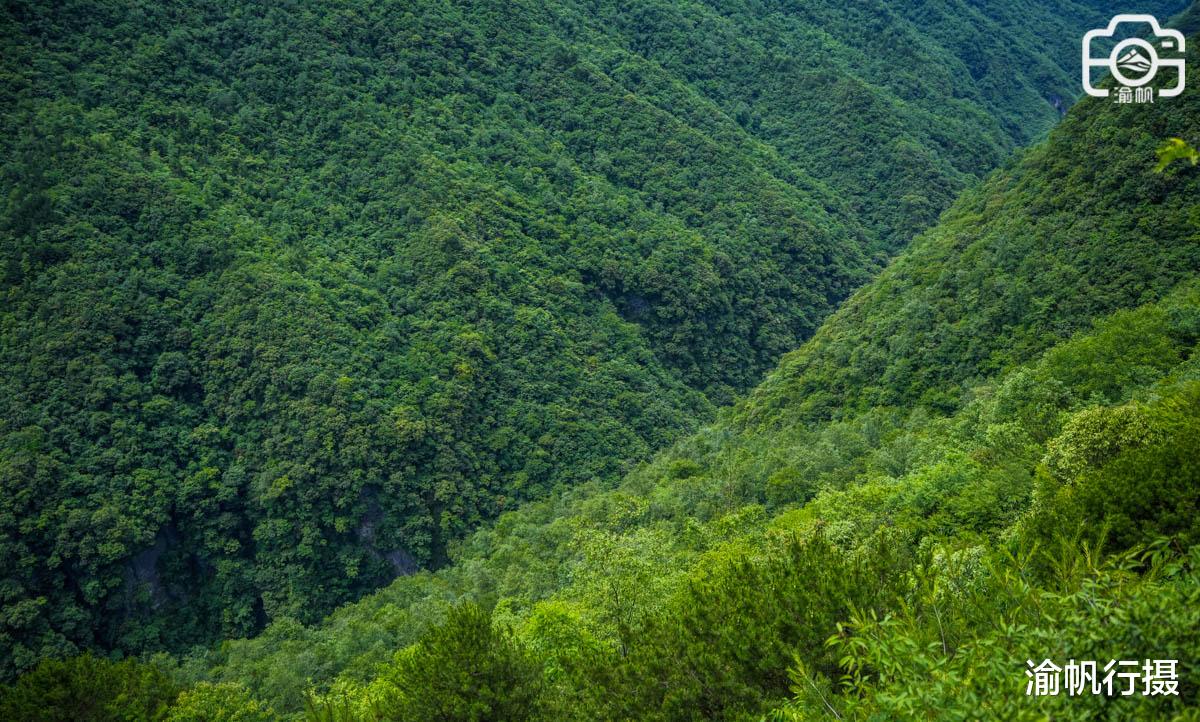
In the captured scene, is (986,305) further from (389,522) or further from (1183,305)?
(389,522)

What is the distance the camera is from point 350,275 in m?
110

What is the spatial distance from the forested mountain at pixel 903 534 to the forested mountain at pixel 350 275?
12.4 meters

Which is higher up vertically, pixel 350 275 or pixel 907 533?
pixel 907 533

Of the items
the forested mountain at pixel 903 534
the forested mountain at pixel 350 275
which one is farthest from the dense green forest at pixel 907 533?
the forested mountain at pixel 350 275

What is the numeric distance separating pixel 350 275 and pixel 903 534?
311 ft

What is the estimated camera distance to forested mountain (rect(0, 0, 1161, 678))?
8519cm

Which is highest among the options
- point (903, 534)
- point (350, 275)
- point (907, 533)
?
point (903, 534)

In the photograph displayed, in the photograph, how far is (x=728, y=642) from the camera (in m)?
19.5

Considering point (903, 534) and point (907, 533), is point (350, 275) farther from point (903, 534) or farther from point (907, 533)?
Result: point (903, 534)

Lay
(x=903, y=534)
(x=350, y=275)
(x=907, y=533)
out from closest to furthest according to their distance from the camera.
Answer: (x=903, y=534) → (x=907, y=533) → (x=350, y=275)

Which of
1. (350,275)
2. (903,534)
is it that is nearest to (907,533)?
(903,534)

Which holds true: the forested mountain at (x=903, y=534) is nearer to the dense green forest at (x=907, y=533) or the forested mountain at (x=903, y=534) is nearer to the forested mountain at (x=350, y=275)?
the dense green forest at (x=907, y=533)

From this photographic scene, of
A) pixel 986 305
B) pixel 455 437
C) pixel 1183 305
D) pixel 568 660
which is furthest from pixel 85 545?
pixel 1183 305

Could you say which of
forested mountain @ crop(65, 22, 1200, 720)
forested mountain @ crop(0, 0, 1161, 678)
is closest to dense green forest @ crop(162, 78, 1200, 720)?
forested mountain @ crop(65, 22, 1200, 720)
